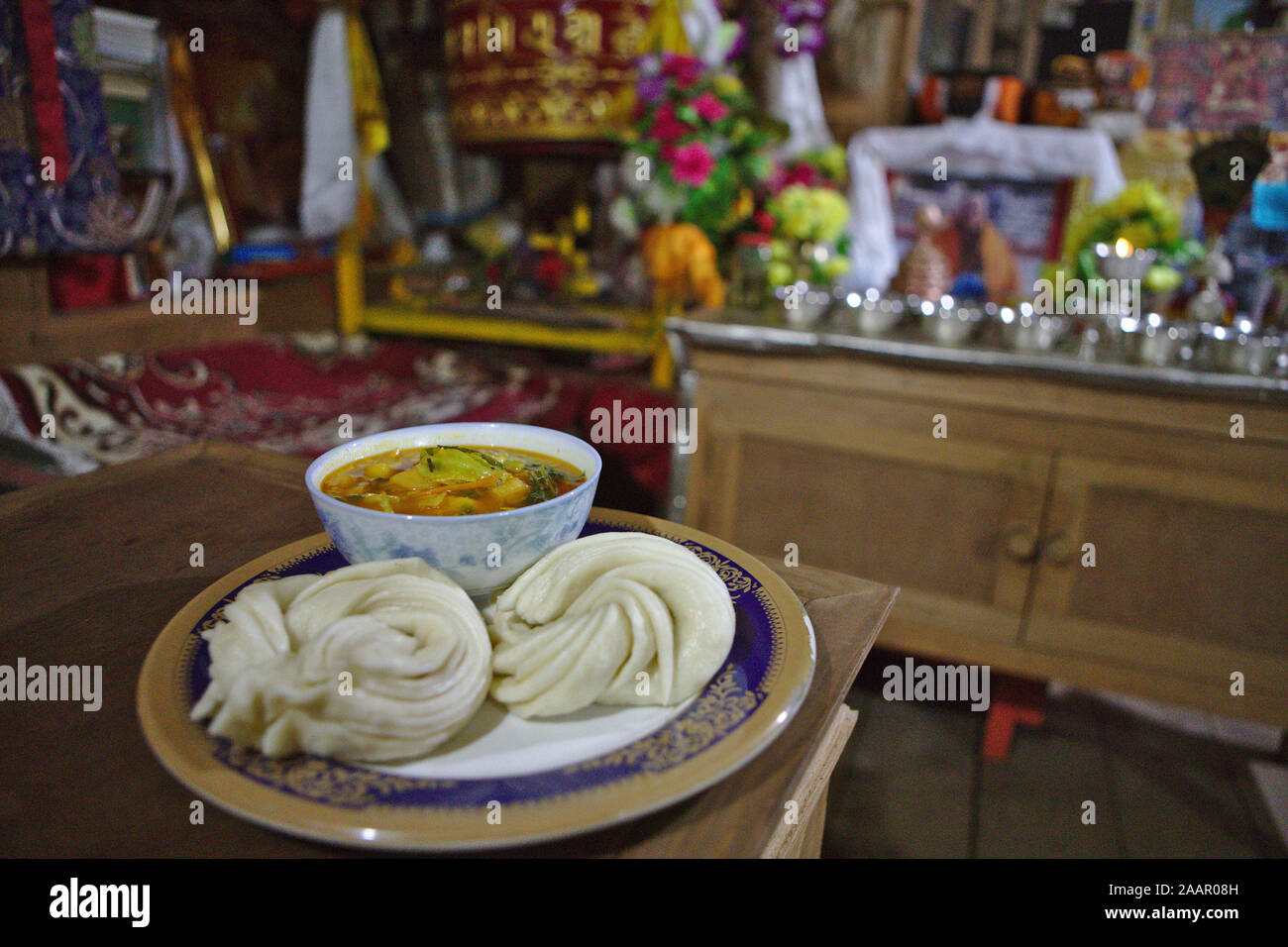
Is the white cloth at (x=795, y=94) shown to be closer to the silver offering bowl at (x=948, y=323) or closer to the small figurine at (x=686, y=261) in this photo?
the small figurine at (x=686, y=261)

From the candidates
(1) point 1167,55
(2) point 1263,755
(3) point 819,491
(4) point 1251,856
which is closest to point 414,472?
(3) point 819,491

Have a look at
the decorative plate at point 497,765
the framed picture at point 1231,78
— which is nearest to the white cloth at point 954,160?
the framed picture at point 1231,78

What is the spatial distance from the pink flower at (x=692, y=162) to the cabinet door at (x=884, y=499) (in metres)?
0.79

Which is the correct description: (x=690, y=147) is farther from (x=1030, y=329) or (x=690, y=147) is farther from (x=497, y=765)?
(x=497, y=765)

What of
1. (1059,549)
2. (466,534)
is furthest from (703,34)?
(466,534)

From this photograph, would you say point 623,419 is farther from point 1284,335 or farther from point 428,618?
point 428,618

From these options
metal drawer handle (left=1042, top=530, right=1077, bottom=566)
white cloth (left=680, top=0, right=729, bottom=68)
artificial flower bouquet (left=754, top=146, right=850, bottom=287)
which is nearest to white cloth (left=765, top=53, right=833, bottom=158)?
white cloth (left=680, top=0, right=729, bottom=68)

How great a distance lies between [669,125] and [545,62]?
0.51 m

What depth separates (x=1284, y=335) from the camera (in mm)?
2150

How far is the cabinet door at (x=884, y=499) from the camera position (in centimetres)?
210

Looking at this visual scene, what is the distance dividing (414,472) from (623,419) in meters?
2.06

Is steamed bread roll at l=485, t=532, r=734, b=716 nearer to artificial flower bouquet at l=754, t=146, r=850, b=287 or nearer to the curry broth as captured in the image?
the curry broth

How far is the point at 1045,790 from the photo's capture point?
212cm

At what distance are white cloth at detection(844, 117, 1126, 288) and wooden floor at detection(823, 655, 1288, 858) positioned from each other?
279 centimetres
